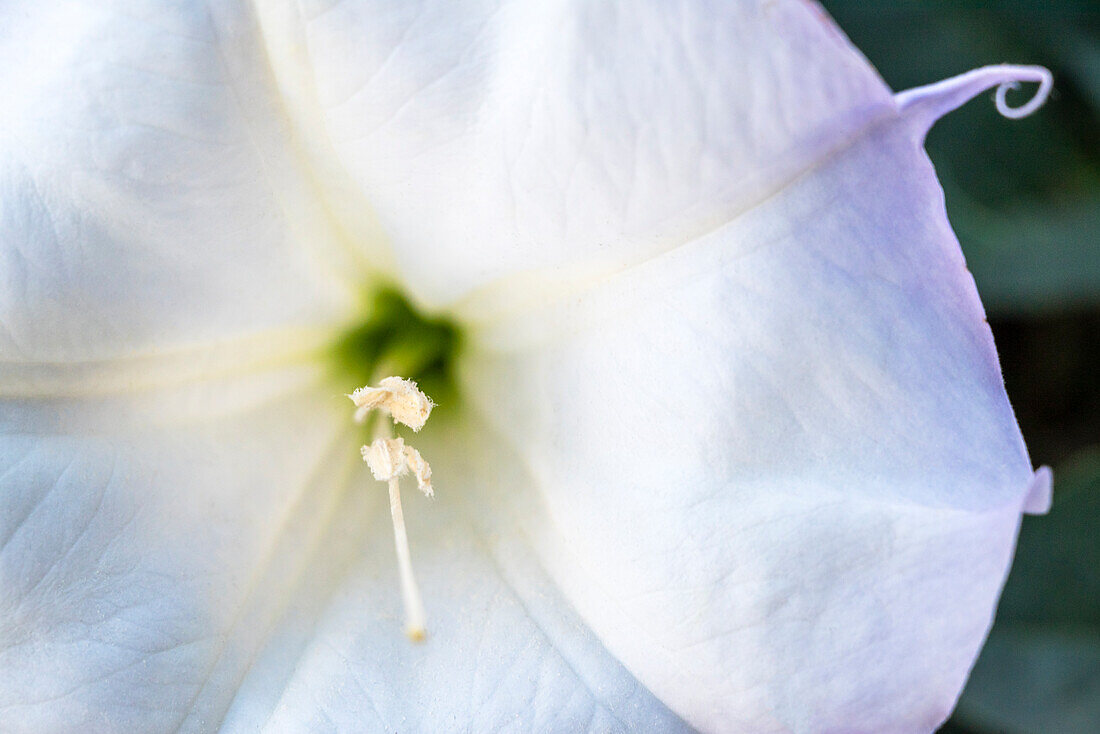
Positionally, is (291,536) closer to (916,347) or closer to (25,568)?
(25,568)

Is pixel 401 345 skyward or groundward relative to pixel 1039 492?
skyward

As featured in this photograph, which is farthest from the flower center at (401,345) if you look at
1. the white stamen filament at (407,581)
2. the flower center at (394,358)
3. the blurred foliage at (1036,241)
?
the blurred foliage at (1036,241)

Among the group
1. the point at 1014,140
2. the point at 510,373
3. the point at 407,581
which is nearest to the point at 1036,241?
the point at 1014,140

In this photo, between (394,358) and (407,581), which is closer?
(407,581)

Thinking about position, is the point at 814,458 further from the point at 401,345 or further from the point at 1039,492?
the point at 401,345

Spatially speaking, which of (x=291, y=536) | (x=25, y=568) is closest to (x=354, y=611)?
(x=291, y=536)

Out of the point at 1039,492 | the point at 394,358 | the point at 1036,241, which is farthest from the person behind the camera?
the point at 1036,241

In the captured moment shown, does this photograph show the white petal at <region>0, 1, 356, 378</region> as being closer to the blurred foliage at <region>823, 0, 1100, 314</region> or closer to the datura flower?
the datura flower

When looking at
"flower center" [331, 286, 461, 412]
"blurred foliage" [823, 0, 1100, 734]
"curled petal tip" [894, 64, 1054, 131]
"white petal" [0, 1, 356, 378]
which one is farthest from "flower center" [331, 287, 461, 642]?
"blurred foliage" [823, 0, 1100, 734]
